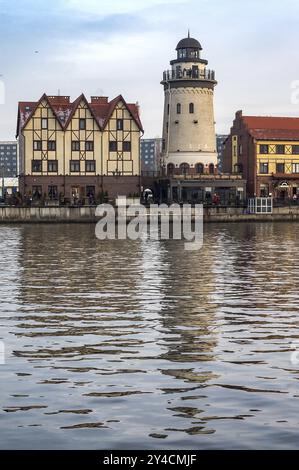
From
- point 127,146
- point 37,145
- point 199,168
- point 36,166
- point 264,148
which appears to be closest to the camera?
point 36,166

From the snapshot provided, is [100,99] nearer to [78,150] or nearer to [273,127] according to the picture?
[78,150]

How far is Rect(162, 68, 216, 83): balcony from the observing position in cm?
10338

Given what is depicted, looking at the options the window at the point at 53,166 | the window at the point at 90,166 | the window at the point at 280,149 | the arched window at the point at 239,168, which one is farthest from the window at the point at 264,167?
the window at the point at 53,166

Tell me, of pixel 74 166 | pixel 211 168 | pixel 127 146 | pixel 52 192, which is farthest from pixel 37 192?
pixel 211 168

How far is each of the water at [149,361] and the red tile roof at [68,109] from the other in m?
67.3

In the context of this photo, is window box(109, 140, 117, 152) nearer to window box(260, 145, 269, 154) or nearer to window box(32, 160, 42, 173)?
window box(32, 160, 42, 173)

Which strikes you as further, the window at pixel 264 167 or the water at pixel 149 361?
the window at pixel 264 167

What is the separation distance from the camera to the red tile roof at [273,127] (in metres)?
106

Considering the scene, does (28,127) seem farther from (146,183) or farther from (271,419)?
(271,419)

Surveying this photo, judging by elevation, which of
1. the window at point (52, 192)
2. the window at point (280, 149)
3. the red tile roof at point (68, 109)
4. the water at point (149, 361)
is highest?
the red tile roof at point (68, 109)

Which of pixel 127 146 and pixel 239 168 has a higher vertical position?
pixel 127 146

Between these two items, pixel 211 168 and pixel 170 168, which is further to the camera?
pixel 211 168

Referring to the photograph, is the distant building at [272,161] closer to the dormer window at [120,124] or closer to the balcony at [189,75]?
the balcony at [189,75]

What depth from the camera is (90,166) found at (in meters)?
99.8
